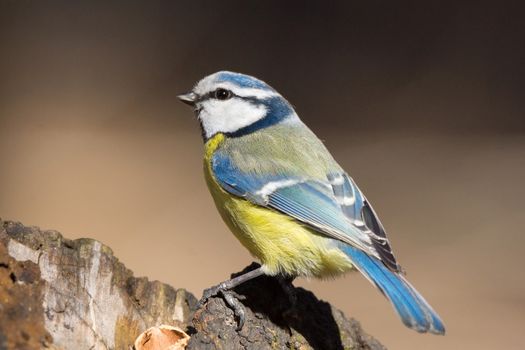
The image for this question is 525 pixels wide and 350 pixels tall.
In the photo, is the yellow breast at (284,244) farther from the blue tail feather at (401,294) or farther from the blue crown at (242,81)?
the blue crown at (242,81)

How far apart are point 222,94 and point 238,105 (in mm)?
70

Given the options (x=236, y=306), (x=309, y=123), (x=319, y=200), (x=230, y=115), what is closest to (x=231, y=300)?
(x=236, y=306)

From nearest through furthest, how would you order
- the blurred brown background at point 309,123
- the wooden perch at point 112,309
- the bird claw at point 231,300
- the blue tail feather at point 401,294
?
1. the wooden perch at point 112,309
2. the blue tail feather at point 401,294
3. the bird claw at point 231,300
4. the blurred brown background at point 309,123

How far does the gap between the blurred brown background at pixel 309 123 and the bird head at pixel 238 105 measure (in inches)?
54.7

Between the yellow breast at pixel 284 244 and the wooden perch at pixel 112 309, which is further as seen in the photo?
the yellow breast at pixel 284 244

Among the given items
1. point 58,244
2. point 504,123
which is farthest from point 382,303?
point 58,244

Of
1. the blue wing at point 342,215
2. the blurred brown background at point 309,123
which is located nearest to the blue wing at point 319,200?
the blue wing at point 342,215

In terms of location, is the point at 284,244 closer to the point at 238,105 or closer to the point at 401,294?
the point at 401,294

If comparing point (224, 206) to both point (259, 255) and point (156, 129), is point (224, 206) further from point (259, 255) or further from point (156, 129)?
point (156, 129)

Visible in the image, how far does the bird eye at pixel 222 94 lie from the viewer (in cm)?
291

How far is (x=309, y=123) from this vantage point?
5.29m

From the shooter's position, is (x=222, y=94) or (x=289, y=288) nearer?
(x=289, y=288)

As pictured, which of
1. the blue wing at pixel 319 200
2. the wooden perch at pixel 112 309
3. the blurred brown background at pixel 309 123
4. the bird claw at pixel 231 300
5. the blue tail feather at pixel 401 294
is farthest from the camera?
the blurred brown background at pixel 309 123

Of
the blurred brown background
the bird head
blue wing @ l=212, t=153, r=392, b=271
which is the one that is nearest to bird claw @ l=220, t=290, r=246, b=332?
blue wing @ l=212, t=153, r=392, b=271
